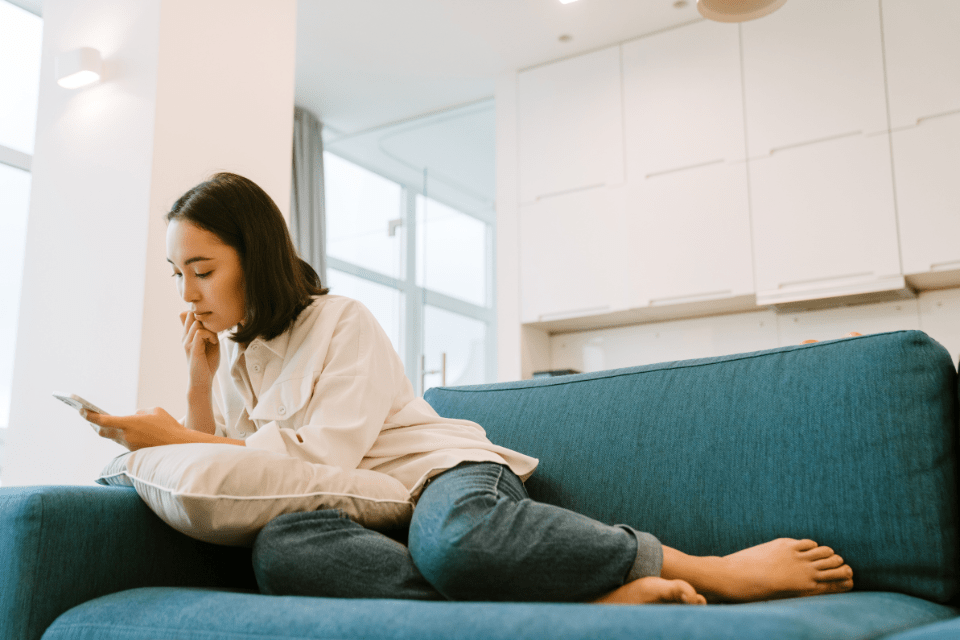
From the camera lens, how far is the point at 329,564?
3.24 feet

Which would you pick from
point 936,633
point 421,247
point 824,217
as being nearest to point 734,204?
point 824,217

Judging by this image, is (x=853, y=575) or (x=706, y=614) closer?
(x=706, y=614)

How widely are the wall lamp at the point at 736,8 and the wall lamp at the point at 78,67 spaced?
1972 mm

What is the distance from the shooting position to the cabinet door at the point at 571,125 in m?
4.05

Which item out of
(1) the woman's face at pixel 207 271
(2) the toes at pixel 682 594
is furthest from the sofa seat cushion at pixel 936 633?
(1) the woman's face at pixel 207 271

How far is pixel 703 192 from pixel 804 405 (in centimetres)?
275

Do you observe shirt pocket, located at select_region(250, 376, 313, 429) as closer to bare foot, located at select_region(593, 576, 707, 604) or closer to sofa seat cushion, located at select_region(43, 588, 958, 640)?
sofa seat cushion, located at select_region(43, 588, 958, 640)

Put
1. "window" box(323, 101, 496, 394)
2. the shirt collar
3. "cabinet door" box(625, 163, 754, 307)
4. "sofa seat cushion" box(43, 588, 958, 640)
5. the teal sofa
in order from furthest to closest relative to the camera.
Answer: "window" box(323, 101, 496, 394), "cabinet door" box(625, 163, 754, 307), the shirt collar, the teal sofa, "sofa seat cushion" box(43, 588, 958, 640)

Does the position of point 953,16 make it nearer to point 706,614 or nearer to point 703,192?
point 703,192

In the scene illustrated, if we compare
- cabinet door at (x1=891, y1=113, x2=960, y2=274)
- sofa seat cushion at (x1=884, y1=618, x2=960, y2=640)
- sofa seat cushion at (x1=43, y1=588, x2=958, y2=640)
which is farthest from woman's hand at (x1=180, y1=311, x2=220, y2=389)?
cabinet door at (x1=891, y1=113, x2=960, y2=274)

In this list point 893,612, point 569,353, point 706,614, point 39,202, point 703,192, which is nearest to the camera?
point 706,614

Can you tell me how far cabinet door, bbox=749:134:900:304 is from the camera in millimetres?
3367

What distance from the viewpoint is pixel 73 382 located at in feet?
8.34

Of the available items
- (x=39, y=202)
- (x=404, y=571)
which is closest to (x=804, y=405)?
(x=404, y=571)
